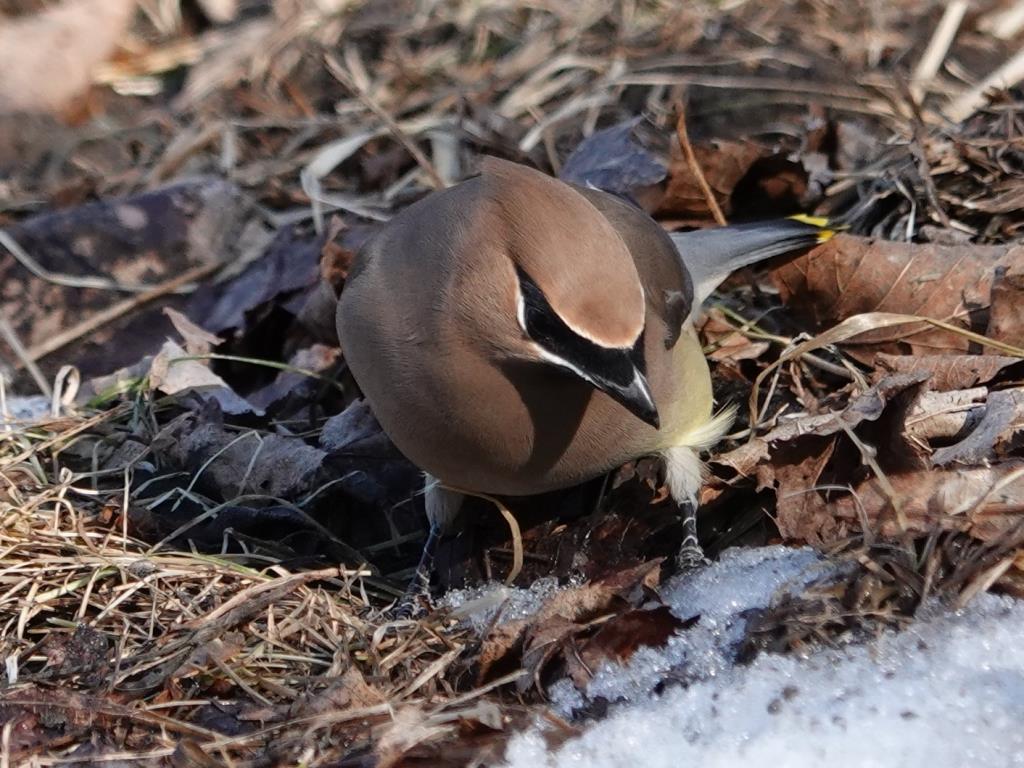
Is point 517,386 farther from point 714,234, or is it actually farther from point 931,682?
point 714,234

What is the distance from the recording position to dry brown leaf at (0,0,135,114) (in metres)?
7.38

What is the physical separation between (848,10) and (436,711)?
5.40 m

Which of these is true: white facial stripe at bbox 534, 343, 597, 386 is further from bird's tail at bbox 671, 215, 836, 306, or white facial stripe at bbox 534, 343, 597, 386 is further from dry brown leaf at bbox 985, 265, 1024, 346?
dry brown leaf at bbox 985, 265, 1024, 346

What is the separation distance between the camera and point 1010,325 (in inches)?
161

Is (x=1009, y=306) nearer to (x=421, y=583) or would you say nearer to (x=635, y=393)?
(x=635, y=393)

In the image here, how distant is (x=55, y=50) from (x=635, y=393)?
18.2 ft

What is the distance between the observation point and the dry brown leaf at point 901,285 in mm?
4227

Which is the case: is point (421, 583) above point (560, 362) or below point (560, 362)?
below

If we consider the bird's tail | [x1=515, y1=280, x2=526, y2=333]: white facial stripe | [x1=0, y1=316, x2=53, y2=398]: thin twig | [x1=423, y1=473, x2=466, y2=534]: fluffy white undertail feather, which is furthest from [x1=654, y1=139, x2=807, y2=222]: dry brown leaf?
[x1=0, y1=316, x2=53, y2=398]: thin twig

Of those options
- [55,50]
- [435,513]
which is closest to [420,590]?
[435,513]

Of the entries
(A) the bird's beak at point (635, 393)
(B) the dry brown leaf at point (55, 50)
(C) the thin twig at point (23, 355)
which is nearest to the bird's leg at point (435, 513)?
(A) the bird's beak at point (635, 393)

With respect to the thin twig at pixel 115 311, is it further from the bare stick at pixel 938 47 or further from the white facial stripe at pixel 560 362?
the bare stick at pixel 938 47

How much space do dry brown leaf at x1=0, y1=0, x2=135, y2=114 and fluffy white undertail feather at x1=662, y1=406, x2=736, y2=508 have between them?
15.7 ft

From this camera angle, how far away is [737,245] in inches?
181
